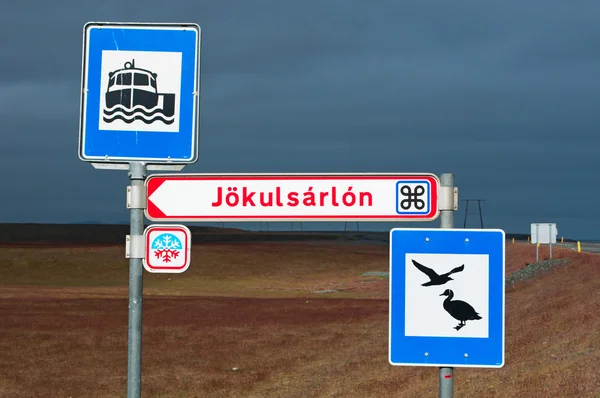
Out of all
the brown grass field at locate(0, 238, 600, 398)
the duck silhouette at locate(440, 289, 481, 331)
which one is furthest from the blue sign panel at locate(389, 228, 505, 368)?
the brown grass field at locate(0, 238, 600, 398)

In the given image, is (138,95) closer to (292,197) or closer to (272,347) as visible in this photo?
(292,197)

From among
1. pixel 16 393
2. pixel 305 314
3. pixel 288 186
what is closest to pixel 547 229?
pixel 305 314

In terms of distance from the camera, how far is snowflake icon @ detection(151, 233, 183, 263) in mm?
4387

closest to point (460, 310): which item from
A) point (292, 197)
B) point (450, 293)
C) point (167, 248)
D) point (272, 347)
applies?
point (450, 293)

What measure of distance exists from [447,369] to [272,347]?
2384 cm

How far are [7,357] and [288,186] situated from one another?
23201mm

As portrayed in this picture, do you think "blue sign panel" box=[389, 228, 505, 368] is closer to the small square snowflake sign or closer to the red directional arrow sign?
the red directional arrow sign

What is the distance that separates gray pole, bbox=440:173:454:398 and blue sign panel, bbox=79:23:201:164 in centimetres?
155

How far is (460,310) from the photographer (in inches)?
151

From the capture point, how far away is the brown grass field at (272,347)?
1622 centimetres

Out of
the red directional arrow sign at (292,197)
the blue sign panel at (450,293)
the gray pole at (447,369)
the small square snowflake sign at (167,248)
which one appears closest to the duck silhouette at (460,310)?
the blue sign panel at (450,293)

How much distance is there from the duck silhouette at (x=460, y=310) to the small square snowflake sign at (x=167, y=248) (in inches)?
58.7

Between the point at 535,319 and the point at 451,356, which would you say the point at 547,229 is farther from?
the point at 451,356

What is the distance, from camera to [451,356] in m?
3.80
